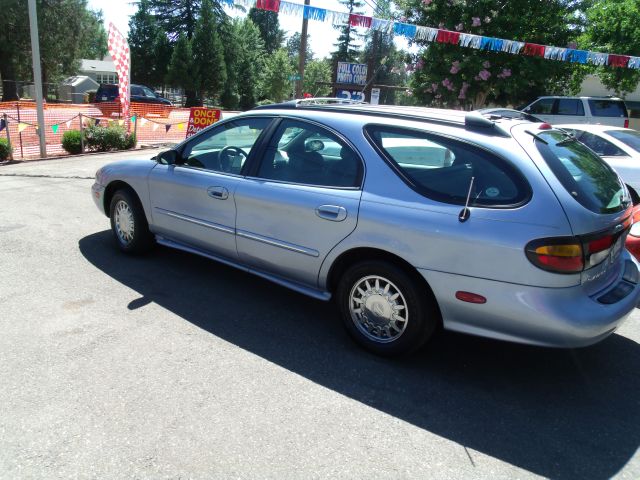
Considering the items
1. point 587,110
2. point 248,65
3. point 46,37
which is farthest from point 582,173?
point 248,65

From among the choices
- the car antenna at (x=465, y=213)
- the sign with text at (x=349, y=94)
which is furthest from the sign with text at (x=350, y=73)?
the car antenna at (x=465, y=213)

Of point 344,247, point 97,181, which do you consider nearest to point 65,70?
point 97,181

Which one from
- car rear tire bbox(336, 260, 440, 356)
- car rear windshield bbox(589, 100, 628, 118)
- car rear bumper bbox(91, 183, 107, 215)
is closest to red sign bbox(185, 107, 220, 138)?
car rear bumper bbox(91, 183, 107, 215)

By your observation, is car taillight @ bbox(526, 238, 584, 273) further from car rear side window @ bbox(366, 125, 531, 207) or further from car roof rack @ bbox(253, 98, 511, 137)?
car roof rack @ bbox(253, 98, 511, 137)

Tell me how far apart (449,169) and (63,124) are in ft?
49.4

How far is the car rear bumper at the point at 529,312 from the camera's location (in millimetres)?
2803

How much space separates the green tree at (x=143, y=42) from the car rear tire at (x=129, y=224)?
160ft

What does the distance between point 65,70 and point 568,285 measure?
44725 millimetres

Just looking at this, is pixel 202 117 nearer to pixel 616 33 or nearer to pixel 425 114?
pixel 425 114

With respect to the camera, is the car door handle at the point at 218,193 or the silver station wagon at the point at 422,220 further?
the car door handle at the point at 218,193

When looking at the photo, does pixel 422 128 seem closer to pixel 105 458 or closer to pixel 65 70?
pixel 105 458

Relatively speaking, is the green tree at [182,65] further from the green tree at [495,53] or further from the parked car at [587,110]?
the parked car at [587,110]

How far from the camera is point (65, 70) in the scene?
39.8 meters

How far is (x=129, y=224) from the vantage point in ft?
16.7
